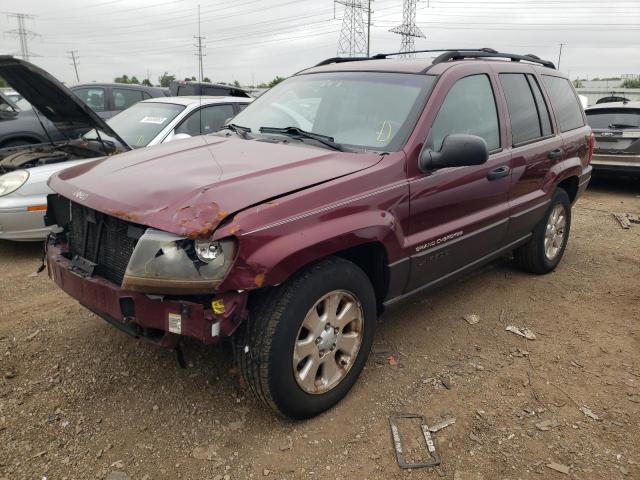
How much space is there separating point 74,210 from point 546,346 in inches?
124

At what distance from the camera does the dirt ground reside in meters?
2.45

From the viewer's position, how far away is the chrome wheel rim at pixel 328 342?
2.60m

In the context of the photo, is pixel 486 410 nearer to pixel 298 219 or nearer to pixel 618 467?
pixel 618 467

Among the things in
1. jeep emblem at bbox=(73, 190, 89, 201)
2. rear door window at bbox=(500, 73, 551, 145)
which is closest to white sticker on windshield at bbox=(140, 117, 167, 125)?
jeep emblem at bbox=(73, 190, 89, 201)

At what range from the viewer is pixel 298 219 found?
7.85 feet

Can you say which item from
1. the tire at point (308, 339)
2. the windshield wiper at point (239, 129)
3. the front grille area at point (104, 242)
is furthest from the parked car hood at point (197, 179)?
the tire at point (308, 339)

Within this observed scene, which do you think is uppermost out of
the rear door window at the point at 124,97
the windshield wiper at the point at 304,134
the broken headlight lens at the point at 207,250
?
the rear door window at the point at 124,97

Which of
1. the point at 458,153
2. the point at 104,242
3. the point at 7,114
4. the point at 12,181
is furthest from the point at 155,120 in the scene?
the point at 458,153

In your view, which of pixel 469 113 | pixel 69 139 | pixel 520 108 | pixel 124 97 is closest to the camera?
pixel 469 113

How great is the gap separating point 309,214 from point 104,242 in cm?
108

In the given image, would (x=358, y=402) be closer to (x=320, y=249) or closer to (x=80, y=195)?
(x=320, y=249)

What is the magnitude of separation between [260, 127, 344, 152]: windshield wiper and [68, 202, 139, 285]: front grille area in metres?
1.24

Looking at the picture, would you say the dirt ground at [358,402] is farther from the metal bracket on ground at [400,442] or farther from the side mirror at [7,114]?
the side mirror at [7,114]

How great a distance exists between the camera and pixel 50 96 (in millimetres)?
4738
